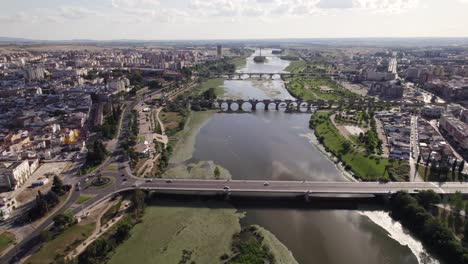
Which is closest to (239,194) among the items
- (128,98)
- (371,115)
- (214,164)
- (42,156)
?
(214,164)

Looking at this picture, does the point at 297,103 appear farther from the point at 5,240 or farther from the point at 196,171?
the point at 5,240

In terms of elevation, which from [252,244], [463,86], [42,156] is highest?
[463,86]

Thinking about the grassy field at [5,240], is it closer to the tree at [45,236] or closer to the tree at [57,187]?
the tree at [45,236]

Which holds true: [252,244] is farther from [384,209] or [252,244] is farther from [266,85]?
[266,85]

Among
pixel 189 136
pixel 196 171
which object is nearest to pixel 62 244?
pixel 196 171

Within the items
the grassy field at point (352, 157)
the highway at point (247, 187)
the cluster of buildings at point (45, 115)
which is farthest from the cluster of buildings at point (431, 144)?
the cluster of buildings at point (45, 115)

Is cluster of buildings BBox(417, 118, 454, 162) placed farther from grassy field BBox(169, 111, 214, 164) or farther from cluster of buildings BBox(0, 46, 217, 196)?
cluster of buildings BBox(0, 46, 217, 196)
